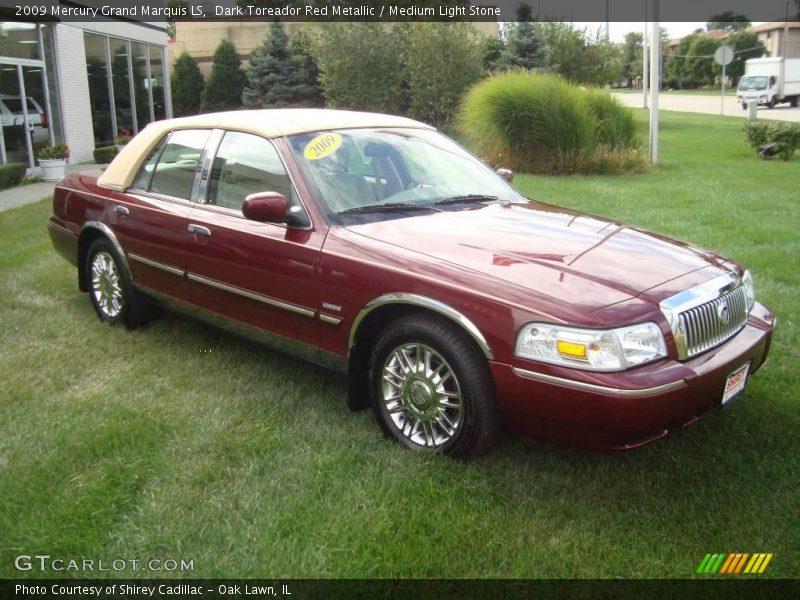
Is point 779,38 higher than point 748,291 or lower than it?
higher

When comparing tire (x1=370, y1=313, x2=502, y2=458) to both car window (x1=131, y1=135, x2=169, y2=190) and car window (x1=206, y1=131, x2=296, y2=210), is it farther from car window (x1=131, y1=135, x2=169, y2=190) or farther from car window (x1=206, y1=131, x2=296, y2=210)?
car window (x1=131, y1=135, x2=169, y2=190)

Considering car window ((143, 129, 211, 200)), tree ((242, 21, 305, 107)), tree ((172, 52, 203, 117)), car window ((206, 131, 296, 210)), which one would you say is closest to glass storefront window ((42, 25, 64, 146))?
tree ((242, 21, 305, 107))

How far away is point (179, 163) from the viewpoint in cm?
505

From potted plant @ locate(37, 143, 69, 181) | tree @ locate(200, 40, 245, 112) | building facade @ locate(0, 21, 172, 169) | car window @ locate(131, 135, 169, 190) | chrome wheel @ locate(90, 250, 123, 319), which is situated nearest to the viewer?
car window @ locate(131, 135, 169, 190)

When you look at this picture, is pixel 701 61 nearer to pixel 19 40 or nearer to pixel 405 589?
pixel 19 40

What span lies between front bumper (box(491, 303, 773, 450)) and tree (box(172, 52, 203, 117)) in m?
33.1

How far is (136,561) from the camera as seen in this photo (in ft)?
9.57

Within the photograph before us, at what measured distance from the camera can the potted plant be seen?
15.5m

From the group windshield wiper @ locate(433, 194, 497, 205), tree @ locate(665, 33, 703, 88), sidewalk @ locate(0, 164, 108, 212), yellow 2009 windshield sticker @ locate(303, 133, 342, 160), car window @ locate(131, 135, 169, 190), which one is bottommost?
sidewalk @ locate(0, 164, 108, 212)

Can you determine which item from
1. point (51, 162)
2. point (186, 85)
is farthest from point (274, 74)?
point (51, 162)

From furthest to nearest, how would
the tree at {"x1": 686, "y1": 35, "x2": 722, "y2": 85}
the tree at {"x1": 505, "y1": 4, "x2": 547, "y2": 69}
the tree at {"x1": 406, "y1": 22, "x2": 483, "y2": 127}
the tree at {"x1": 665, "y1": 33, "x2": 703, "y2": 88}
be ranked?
the tree at {"x1": 665, "y1": 33, "x2": 703, "y2": 88} < the tree at {"x1": 686, "y1": 35, "x2": 722, "y2": 85} < the tree at {"x1": 505, "y1": 4, "x2": 547, "y2": 69} < the tree at {"x1": 406, "y1": 22, "x2": 483, "y2": 127}

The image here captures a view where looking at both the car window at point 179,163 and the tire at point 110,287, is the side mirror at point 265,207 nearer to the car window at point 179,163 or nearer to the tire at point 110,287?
the car window at point 179,163

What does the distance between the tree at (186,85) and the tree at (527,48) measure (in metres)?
14.8

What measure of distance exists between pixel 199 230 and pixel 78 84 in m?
16.5
